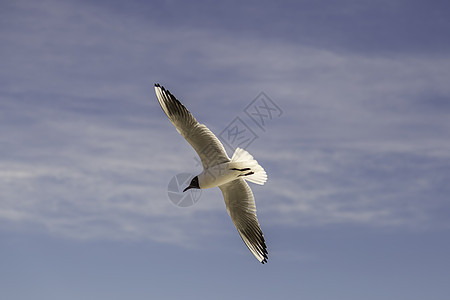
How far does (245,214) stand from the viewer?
894 centimetres

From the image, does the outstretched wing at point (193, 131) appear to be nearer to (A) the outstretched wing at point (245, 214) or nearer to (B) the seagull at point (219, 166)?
(B) the seagull at point (219, 166)

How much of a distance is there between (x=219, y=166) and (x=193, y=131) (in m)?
0.73

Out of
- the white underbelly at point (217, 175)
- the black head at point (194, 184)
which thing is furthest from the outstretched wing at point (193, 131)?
the black head at point (194, 184)

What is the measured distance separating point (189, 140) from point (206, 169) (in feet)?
1.96

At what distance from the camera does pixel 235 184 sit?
28.7ft

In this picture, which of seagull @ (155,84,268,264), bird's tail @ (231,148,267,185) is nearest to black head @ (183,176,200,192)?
seagull @ (155,84,268,264)

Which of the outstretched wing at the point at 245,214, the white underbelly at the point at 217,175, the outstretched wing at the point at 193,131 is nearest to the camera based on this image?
the outstretched wing at the point at 193,131

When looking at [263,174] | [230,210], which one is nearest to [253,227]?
[230,210]

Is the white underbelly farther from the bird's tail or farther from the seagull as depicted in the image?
the bird's tail

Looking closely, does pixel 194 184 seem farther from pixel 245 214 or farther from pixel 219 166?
pixel 245 214

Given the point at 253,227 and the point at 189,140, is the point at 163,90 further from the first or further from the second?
the point at 253,227

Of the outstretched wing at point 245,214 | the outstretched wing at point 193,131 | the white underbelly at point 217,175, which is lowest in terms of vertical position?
the outstretched wing at point 245,214

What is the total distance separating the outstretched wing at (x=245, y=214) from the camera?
880 centimetres

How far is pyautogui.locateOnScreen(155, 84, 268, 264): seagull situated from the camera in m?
8.09
